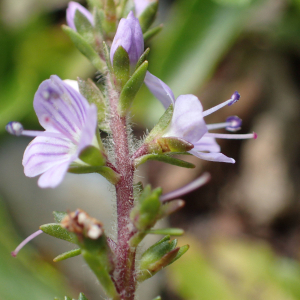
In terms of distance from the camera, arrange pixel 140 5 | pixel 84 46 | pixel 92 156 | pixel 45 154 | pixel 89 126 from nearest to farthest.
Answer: pixel 89 126
pixel 92 156
pixel 45 154
pixel 84 46
pixel 140 5

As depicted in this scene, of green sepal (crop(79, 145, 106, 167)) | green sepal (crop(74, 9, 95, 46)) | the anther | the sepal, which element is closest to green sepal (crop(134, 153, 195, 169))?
green sepal (crop(79, 145, 106, 167))

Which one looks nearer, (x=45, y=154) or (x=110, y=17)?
(x=45, y=154)

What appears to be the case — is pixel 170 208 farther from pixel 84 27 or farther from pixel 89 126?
pixel 84 27

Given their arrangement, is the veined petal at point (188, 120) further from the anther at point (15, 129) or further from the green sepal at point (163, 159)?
the anther at point (15, 129)

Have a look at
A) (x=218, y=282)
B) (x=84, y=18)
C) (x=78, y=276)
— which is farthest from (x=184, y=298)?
(x=84, y=18)

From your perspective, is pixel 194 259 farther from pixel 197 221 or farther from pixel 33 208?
pixel 33 208

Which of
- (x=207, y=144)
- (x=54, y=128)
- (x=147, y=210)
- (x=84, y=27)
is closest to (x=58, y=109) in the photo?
(x=54, y=128)

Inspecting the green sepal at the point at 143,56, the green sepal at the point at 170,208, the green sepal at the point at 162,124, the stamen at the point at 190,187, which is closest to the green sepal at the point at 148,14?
the green sepal at the point at 143,56
